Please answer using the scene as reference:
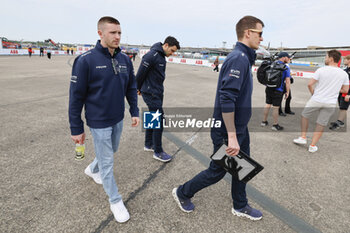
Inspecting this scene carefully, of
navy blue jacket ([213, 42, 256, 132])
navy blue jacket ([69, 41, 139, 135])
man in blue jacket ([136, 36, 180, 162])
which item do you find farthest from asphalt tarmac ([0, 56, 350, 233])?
navy blue jacket ([213, 42, 256, 132])

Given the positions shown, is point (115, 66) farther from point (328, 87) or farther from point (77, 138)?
point (328, 87)

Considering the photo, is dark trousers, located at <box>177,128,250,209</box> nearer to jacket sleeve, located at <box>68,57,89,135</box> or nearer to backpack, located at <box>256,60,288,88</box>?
jacket sleeve, located at <box>68,57,89,135</box>

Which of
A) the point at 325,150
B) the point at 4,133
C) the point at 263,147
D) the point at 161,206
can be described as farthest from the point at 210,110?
the point at 4,133

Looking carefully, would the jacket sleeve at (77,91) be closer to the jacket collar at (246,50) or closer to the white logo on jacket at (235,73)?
the white logo on jacket at (235,73)

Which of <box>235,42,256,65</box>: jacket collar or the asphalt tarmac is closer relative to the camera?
<box>235,42,256,65</box>: jacket collar

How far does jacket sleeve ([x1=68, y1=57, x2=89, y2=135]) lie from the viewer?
5.54ft

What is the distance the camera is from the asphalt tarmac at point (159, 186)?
6.47 ft

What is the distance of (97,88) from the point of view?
1.80 m

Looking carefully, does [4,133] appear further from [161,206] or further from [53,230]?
[161,206]

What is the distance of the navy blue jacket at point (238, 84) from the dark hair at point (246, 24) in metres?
0.10

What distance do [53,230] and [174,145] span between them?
2.25m

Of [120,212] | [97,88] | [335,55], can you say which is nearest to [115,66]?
[97,88]

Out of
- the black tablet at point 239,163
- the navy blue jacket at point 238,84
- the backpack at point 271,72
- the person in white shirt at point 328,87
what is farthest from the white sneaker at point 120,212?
the backpack at point 271,72

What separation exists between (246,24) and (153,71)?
1.59 metres
